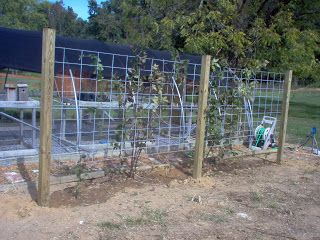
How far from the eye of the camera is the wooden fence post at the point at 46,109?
4934mm

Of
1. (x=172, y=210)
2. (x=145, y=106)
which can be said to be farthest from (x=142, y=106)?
(x=172, y=210)

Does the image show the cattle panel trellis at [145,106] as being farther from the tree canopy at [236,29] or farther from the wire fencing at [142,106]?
the tree canopy at [236,29]

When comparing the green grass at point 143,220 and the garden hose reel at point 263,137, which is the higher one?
the garden hose reel at point 263,137

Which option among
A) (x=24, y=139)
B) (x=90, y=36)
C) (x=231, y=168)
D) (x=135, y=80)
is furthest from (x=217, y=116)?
(x=90, y=36)

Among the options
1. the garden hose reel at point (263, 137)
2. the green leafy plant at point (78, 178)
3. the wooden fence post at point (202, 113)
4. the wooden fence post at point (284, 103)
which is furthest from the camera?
the garden hose reel at point (263, 137)

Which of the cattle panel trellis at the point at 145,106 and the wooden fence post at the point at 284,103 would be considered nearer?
the cattle panel trellis at the point at 145,106

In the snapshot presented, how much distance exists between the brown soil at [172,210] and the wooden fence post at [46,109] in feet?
0.78

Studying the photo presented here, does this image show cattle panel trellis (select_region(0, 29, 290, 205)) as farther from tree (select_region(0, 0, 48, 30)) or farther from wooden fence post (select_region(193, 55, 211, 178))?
tree (select_region(0, 0, 48, 30))

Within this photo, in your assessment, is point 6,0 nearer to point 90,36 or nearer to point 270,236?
point 90,36

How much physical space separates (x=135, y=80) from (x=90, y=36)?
2228 inches

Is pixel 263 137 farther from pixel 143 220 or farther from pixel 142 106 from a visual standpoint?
pixel 143 220

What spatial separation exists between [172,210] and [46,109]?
5.95 feet

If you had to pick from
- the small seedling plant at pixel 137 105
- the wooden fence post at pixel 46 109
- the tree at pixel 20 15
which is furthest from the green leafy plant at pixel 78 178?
the tree at pixel 20 15

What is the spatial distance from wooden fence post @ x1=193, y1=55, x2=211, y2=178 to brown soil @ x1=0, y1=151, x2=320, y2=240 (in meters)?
0.24
